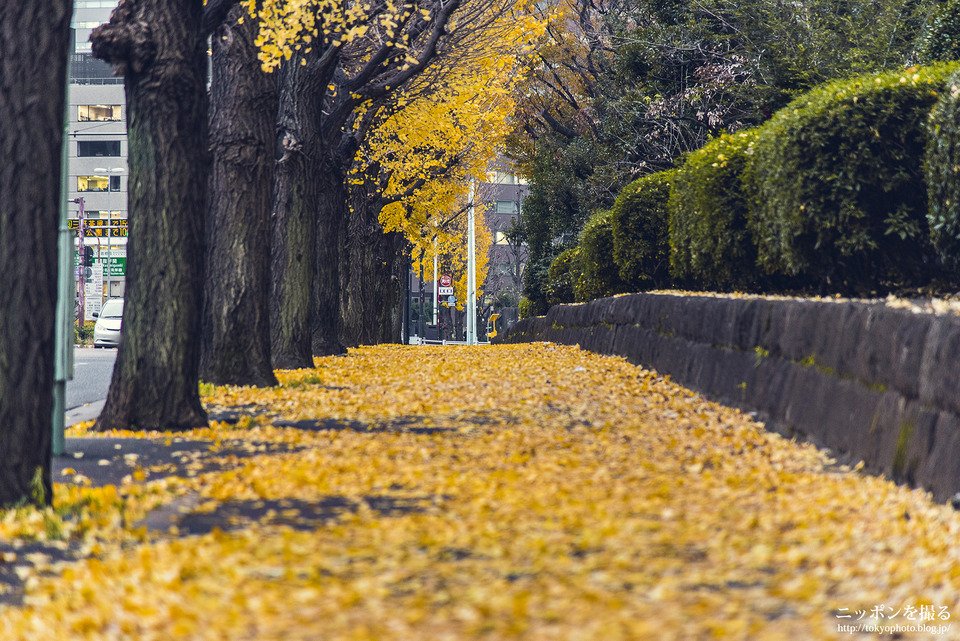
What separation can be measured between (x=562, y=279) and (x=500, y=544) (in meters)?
26.9

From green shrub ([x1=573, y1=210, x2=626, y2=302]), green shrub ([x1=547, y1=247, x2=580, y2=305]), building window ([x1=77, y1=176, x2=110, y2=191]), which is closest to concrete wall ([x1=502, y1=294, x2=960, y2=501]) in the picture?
green shrub ([x1=573, y1=210, x2=626, y2=302])

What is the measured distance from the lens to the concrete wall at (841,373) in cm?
622

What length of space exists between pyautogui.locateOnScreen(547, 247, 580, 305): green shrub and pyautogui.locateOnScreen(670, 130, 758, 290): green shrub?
48.1 ft

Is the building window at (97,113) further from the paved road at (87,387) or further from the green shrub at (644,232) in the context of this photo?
the green shrub at (644,232)

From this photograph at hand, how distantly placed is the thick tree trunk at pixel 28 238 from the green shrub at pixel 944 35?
35.2 ft

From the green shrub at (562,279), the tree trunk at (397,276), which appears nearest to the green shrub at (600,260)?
the green shrub at (562,279)

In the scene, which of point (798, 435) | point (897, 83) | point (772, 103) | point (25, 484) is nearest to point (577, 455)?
point (798, 435)

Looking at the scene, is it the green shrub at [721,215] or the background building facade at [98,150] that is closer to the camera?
the green shrub at [721,215]

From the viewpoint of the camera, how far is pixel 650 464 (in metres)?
7.84

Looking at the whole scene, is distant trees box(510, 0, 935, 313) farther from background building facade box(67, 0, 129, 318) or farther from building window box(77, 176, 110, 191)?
Answer: building window box(77, 176, 110, 191)

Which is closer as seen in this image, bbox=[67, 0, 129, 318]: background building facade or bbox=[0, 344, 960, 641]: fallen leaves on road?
bbox=[0, 344, 960, 641]: fallen leaves on road

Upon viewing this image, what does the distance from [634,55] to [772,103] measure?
576 cm

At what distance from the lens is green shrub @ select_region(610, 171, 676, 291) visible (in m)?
20.3

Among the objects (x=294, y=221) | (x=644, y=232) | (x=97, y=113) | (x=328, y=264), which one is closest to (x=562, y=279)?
(x=328, y=264)
